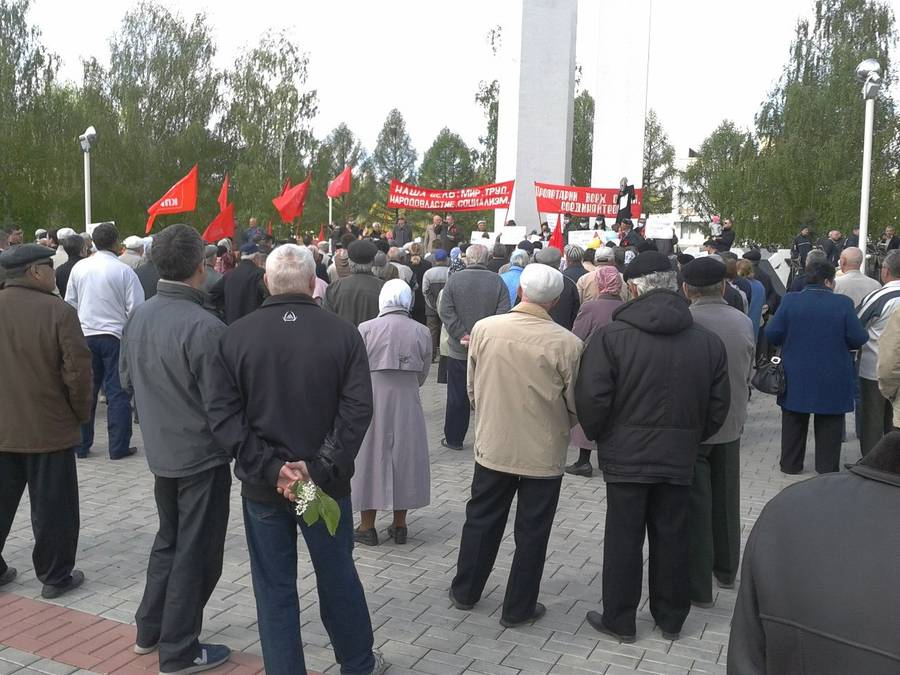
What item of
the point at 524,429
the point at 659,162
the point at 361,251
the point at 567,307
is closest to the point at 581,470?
the point at 567,307

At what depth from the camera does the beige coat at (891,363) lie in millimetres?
6086

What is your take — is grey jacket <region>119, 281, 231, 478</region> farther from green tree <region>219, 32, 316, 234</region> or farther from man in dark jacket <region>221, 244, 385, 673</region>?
green tree <region>219, 32, 316, 234</region>

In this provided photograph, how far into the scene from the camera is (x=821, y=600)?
65.4 inches

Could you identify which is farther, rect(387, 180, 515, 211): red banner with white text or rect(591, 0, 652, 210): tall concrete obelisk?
rect(591, 0, 652, 210): tall concrete obelisk

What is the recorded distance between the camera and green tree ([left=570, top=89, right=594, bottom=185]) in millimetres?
63438

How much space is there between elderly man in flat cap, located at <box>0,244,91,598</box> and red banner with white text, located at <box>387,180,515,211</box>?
44.0 ft

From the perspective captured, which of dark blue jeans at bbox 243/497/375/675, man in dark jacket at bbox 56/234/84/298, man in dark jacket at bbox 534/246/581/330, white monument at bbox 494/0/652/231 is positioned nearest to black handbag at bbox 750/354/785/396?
man in dark jacket at bbox 534/246/581/330

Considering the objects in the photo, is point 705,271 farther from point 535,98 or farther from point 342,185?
point 535,98

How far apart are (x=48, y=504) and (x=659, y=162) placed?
264ft

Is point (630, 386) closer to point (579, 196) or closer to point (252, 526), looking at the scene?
point (252, 526)

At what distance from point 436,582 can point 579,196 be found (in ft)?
48.6

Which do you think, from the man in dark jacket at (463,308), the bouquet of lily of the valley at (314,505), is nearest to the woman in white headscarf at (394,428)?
the bouquet of lily of the valley at (314,505)

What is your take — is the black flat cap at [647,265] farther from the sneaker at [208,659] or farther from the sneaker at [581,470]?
the sneaker at [581,470]

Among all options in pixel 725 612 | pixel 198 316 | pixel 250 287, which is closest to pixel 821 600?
pixel 198 316
